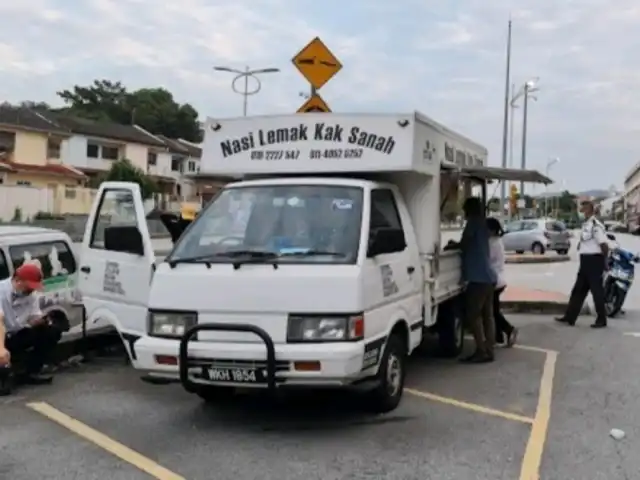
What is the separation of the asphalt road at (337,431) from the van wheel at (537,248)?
24129mm

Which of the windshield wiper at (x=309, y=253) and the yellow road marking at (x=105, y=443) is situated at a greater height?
the windshield wiper at (x=309, y=253)

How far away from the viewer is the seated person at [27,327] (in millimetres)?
7672

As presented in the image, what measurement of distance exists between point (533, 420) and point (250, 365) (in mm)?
2463

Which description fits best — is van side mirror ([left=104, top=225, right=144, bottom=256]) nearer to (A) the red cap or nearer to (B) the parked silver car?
(A) the red cap

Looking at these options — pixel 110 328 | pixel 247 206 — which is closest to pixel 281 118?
pixel 247 206

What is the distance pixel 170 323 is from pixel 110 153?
2543 inches

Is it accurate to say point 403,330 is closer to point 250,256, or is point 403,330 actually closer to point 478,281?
point 250,256

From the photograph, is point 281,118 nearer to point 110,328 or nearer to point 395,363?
point 395,363

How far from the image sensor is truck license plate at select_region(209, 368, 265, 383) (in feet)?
19.9

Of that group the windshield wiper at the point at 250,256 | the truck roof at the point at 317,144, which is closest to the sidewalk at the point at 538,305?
the truck roof at the point at 317,144

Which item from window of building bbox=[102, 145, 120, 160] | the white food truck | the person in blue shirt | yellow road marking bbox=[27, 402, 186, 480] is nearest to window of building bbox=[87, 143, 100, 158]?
window of building bbox=[102, 145, 120, 160]

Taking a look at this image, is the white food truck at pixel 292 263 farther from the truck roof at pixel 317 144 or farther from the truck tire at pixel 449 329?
the truck tire at pixel 449 329

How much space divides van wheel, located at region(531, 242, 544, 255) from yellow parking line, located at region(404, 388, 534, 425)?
84.5 feet

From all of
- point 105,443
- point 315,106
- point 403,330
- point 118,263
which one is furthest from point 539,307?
point 105,443
